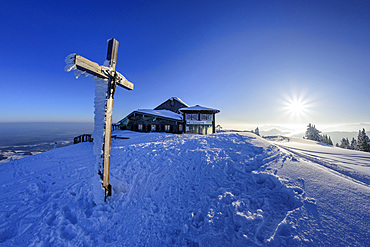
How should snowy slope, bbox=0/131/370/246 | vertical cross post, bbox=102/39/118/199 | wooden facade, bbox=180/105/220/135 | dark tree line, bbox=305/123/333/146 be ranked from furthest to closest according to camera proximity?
dark tree line, bbox=305/123/333/146 < wooden facade, bbox=180/105/220/135 < vertical cross post, bbox=102/39/118/199 < snowy slope, bbox=0/131/370/246

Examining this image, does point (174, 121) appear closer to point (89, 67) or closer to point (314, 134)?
point (89, 67)

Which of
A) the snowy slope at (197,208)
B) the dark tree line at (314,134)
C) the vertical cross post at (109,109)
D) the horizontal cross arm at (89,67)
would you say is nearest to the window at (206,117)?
the snowy slope at (197,208)

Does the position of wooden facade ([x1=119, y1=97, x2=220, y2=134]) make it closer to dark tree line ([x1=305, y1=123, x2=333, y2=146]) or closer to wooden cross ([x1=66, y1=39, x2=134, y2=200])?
wooden cross ([x1=66, y1=39, x2=134, y2=200])

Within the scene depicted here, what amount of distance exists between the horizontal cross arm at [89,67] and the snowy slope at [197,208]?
13.3 ft

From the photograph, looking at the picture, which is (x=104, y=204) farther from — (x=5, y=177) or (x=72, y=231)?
(x=5, y=177)

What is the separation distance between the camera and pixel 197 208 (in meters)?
3.86

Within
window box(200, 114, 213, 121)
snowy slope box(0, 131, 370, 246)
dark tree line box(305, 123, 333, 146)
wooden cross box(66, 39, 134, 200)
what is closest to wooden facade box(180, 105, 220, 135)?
window box(200, 114, 213, 121)

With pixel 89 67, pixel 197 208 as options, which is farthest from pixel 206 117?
pixel 89 67

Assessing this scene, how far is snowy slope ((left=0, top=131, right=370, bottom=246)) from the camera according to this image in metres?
2.62

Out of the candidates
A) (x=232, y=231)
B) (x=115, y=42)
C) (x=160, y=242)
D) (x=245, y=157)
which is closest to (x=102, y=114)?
(x=115, y=42)

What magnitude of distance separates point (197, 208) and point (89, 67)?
5.35 meters

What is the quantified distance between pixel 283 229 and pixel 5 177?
11.2 m

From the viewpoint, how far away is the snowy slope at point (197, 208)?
2.62 metres

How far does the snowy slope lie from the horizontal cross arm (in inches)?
159
